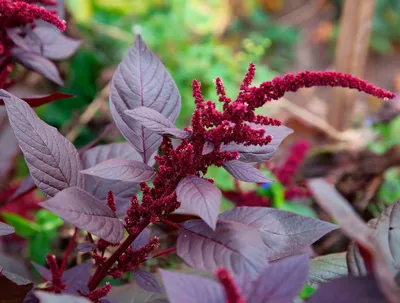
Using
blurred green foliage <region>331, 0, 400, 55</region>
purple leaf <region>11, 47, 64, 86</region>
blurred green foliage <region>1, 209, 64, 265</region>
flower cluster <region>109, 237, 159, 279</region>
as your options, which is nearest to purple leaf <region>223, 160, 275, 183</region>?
flower cluster <region>109, 237, 159, 279</region>

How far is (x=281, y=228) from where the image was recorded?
0.58 meters

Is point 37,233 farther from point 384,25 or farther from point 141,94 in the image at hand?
point 384,25

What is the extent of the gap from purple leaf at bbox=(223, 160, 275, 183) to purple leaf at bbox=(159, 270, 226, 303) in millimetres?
152

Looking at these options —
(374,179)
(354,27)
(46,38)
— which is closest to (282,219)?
(46,38)

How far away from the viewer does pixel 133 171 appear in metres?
0.54

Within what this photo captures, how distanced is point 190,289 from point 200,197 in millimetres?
99

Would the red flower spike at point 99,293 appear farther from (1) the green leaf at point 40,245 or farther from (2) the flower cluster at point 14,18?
(1) the green leaf at point 40,245

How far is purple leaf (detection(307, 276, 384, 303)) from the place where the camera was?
41 cm

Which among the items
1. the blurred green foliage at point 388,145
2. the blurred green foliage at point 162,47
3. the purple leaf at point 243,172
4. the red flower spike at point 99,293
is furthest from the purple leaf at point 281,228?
the blurred green foliage at point 162,47

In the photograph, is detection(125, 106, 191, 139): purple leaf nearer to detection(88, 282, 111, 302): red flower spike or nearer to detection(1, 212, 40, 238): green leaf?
detection(88, 282, 111, 302): red flower spike

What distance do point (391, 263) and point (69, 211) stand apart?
35 centimetres

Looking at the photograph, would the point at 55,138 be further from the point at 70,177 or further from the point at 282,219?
the point at 282,219

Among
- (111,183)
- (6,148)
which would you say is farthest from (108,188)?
(6,148)

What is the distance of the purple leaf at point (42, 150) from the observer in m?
0.56
